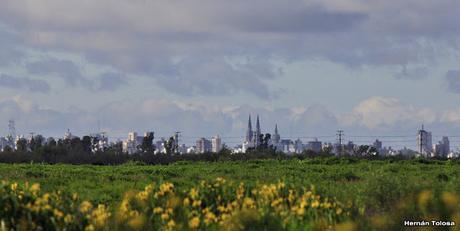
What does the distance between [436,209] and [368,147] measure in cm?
5566

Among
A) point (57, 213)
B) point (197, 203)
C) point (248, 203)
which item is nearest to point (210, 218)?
point (248, 203)

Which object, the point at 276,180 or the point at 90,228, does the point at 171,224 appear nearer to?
the point at 90,228

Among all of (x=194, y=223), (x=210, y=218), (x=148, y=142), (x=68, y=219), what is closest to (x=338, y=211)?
(x=210, y=218)

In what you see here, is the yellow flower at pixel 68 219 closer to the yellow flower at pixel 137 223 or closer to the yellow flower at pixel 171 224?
the yellow flower at pixel 137 223

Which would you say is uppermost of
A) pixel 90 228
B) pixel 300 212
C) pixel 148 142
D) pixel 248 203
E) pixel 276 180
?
pixel 148 142

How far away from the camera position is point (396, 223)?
1320cm

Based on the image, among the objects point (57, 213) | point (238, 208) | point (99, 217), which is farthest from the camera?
point (238, 208)

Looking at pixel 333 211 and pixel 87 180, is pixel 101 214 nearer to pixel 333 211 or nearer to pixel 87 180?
pixel 333 211

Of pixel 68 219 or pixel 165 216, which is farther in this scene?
pixel 165 216

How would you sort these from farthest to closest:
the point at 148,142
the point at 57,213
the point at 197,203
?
the point at 148,142
the point at 197,203
the point at 57,213

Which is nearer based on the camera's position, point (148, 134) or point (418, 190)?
point (418, 190)

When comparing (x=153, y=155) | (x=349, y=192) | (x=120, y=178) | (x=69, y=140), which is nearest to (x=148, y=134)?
(x=69, y=140)

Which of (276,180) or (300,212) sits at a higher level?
(276,180)

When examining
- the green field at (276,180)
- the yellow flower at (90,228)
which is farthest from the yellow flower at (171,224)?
the green field at (276,180)
